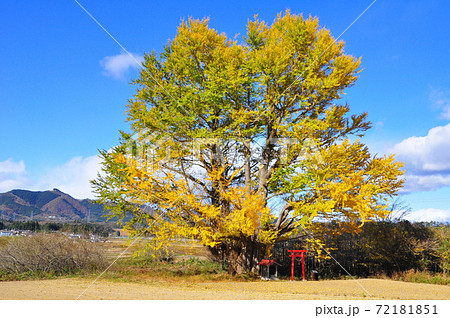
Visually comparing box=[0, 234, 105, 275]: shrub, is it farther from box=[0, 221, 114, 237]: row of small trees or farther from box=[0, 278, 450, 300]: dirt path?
box=[0, 278, 450, 300]: dirt path

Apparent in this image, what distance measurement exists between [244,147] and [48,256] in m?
10.5

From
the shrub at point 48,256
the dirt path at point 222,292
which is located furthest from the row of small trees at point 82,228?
the dirt path at point 222,292

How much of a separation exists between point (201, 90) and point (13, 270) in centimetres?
1220

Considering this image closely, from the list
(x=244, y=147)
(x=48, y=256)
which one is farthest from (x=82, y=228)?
(x=244, y=147)

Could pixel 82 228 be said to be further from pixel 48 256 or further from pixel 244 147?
pixel 244 147

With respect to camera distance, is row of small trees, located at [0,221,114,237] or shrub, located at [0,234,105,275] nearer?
shrub, located at [0,234,105,275]

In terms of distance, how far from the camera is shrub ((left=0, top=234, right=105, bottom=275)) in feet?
55.6

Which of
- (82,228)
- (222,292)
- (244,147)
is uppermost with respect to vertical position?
(244,147)

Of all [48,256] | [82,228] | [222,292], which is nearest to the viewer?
[222,292]

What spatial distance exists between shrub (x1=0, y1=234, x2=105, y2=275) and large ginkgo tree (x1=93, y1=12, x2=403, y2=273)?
7.55ft

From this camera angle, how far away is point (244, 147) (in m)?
18.8

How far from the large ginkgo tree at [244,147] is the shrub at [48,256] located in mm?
2300

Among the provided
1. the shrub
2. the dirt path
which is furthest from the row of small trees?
Result: the dirt path

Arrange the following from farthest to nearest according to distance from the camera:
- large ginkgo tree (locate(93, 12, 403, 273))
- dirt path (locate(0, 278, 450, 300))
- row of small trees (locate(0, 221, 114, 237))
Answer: row of small trees (locate(0, 221, 114, 237)), large ginkgo tree (locate(93, 12, 403, 273)), dirt path (locate(0, 278, 450, 300))
